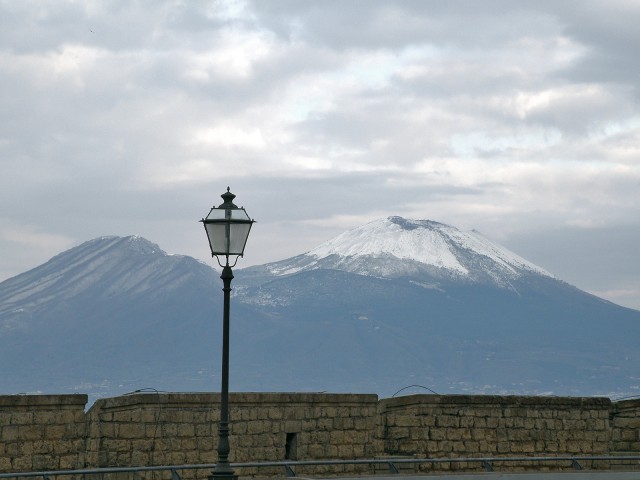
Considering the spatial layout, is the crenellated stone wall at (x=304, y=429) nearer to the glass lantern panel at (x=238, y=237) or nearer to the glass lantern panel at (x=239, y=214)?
the glass lantern panel at (x=238, y=237)

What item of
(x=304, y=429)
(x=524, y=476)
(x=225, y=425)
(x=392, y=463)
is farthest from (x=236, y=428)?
(x=524, y=476)

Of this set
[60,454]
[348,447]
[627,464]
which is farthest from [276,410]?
[627,464]

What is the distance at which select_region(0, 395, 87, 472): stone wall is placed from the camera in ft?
65.3

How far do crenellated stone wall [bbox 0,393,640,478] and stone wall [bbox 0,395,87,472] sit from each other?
0.02 m

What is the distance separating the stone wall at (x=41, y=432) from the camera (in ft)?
65.3

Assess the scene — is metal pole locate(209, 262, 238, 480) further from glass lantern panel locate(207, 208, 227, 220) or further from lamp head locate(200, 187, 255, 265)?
glass lantern panel locate(207, 208, 227, 220)

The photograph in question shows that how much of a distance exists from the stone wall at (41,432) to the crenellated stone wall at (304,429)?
0.02 metres

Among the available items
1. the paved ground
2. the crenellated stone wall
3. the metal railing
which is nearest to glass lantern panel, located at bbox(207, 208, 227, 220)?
the metal railing

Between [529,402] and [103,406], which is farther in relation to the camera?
[529,402]

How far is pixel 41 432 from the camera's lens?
20188 mm

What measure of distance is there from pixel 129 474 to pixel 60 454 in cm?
118

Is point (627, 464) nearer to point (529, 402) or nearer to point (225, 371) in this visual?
point (529, 402)

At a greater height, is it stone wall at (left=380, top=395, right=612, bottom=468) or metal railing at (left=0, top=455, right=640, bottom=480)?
stone wall at (left=380, top=395, right=612, bottom=468)

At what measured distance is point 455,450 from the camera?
76.6 ft
